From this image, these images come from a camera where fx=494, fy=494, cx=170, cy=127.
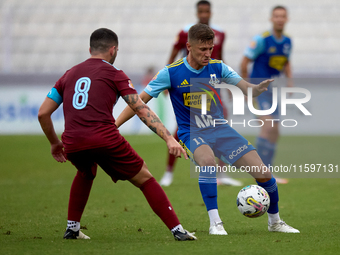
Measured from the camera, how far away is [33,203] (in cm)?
638

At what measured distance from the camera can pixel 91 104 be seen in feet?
12.7

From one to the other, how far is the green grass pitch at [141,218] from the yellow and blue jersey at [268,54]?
185 centimetres

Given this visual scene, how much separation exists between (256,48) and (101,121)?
4492 mm

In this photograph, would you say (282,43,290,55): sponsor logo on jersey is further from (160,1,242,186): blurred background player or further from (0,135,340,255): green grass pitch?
(0,135,340,255): green grass pitch

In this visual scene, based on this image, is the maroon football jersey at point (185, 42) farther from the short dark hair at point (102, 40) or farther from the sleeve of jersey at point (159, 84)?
the short dark hair at point (102, 40)

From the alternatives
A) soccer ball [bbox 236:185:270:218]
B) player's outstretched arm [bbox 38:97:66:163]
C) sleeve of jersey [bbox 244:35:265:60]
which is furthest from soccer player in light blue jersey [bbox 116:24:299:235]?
sleeve of jersey [bbox 244:35:265:60]

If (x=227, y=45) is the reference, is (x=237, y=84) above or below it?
below

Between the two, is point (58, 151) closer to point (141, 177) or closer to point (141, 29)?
point (141, 177)

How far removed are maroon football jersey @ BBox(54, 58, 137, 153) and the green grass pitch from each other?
2.73 feet

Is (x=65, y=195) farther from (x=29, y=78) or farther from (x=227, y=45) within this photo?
(x=227, y=45)

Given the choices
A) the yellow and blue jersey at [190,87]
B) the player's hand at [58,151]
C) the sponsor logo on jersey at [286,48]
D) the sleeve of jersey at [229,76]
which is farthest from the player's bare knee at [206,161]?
the sponsor logo on jersey at [286,48]

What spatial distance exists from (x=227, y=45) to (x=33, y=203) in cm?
1492

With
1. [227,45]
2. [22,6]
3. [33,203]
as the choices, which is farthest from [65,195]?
[22,6]

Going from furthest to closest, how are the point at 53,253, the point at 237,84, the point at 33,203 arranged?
the point at 33,203 < the point at 237,84 < the point at 53,253
